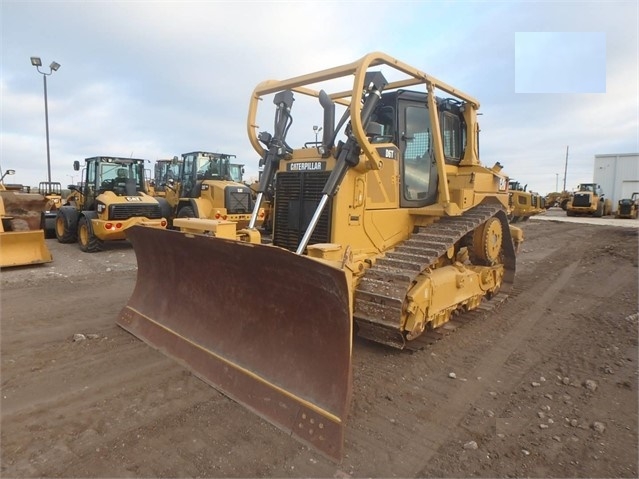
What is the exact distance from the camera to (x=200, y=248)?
419 cm

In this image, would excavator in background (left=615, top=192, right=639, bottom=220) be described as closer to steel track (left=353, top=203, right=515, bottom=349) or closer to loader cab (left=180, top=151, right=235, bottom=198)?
loader cab (left=180, top=151, right=235, bottom=198)

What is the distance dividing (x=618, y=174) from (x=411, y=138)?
4185cm

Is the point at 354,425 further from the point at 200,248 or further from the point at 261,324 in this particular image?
the point at 200,248

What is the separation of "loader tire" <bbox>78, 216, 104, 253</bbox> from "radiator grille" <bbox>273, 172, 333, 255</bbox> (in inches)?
309

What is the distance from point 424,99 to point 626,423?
13.0 feet

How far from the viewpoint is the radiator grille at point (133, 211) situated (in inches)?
436

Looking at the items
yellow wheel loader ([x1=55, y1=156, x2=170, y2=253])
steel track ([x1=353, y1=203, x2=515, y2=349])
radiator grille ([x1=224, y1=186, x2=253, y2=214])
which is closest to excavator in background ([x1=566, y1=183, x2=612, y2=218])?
radiator grille ([x1=224, y1=186, x2=253, y2=214])

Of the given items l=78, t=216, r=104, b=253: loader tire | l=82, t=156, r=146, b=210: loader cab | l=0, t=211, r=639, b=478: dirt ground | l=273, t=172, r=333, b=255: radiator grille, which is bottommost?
l=0, t=211, r=639, b=478: dirt ground

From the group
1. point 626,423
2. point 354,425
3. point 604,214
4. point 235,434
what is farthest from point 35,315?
point 604,214

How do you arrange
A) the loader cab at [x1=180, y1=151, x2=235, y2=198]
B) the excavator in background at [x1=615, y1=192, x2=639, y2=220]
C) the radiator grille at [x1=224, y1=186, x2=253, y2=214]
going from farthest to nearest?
the excavator in background at [x1=615, y1=192, x2=639, y2=220]
the loader cab at [x1=180, y1=151, x2=235, y2=198]
the radiator grille at [x1=224, y1=186, x2=253, y2=214]

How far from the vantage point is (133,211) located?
37.5 feet

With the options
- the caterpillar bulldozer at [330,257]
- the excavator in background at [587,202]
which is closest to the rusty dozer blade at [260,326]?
the caterpillar bulldozer at [330,257]

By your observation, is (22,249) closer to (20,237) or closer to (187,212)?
(20,237)

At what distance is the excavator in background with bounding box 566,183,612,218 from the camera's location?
28906 mm
